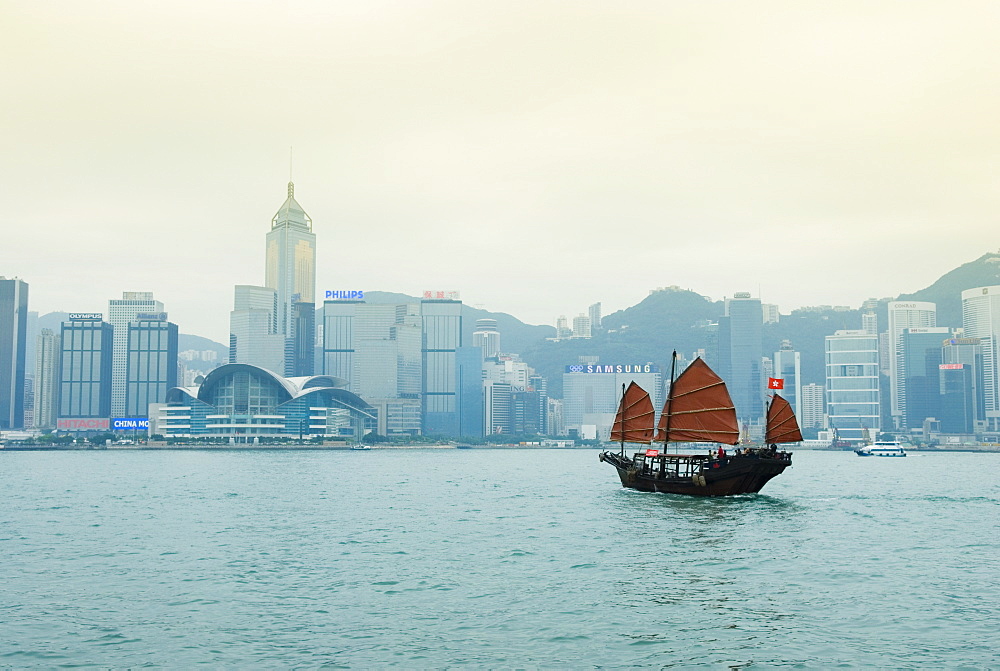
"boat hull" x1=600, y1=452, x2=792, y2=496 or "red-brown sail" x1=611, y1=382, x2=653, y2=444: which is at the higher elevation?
"red-brown sail" x1=611, y1=382, x2=653, y2=444

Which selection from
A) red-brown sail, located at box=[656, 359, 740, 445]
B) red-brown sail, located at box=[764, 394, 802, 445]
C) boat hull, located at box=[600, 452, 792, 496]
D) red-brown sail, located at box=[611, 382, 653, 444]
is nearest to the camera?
boat hull, located at box=[600, 452, 792, 496]

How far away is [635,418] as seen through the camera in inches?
3248

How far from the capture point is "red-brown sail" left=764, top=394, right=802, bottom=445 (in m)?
77.4

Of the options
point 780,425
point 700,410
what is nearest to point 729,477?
point 700,410

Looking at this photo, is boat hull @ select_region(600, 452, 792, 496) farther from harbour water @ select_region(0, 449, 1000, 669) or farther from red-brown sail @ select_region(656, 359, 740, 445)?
harbour water @ select_region(0, 449, 1000, 669)

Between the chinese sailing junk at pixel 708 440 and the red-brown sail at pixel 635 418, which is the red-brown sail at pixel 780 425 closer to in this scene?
the chinese sailing junk at pixel 708 440

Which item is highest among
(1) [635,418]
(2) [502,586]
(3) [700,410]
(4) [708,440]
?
(3) [700,410]

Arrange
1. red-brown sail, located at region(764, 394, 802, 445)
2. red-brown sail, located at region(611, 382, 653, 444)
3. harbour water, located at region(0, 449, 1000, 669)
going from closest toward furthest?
harbour water, located at region(0, 449, 1000, 669) → red-brown sail, located at region(764, 394, 802, 445) → red-brown sail, located at region(611, 382, 653, 444)

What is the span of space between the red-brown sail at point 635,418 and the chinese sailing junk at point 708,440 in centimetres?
339

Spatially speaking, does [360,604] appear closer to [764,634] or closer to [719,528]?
[764,634]

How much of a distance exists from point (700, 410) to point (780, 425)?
7869mm

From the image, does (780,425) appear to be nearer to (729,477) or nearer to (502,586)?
(729,477)

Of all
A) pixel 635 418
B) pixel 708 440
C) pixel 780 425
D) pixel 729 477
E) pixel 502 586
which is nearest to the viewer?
pixel 502 586

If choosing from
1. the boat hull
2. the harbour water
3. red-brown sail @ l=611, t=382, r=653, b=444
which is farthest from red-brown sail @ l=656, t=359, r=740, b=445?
the harbour water
